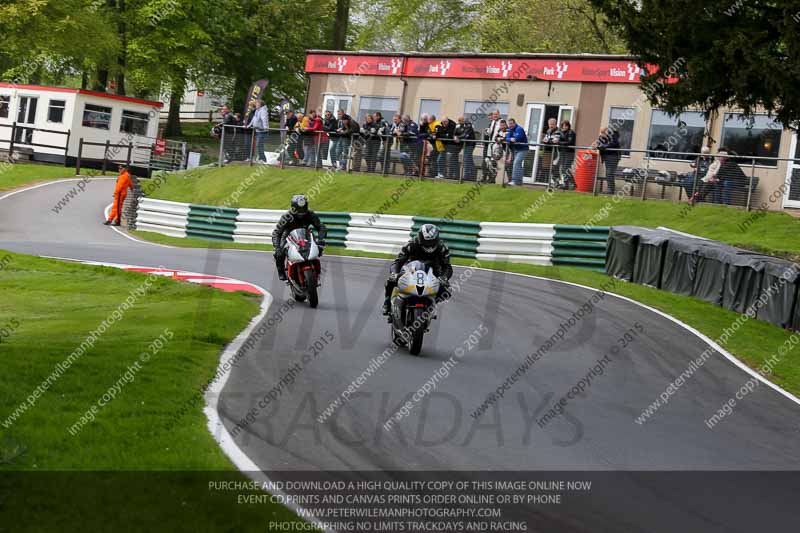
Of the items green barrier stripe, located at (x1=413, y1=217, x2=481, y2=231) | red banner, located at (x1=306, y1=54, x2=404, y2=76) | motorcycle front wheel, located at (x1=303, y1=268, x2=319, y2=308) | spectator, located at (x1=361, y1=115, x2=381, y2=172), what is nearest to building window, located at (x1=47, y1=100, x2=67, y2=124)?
red banner, located at (x1=306, y1=54, x2=404, y2=76)

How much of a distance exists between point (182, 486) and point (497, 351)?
23.4 feet

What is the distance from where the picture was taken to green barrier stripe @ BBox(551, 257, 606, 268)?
22023 millimetres

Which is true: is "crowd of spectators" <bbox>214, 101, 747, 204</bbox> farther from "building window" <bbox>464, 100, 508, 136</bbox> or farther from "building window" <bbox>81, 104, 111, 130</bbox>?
"building window" <bbox>81, 104, 111, 130</bbox>

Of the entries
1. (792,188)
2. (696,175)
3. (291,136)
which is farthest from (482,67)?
(792,188)

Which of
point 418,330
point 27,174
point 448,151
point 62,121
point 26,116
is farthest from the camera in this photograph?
point 26,116

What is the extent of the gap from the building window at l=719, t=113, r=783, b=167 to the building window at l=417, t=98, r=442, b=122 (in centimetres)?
934

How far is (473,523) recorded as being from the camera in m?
6.46

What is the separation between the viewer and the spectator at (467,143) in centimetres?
2744

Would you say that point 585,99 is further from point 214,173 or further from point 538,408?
point 538,408

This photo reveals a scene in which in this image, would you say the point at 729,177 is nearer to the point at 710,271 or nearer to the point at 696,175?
the point at 696,175

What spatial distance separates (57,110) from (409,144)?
23026 millimetres

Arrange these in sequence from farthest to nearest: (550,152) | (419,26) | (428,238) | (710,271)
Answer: (419,26)
(550,152)
(710,271)
(428,238)

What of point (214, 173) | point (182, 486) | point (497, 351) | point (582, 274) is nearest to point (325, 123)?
point (214, 173)

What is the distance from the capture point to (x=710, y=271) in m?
18.5
